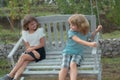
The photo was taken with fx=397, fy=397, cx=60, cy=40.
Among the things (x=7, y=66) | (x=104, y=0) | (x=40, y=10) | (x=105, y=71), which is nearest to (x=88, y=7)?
(x=104, y=0)

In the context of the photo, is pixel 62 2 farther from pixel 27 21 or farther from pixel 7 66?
pixel 27 21

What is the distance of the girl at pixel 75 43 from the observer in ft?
14.4

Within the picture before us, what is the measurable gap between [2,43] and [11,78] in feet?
10.3

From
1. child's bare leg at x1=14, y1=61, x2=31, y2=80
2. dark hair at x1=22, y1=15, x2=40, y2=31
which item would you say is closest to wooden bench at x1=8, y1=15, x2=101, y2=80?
child's bare leg at x1=14, y1=61, x2=31, y2=80

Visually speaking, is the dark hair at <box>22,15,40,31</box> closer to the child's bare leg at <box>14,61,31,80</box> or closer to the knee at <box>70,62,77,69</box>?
the child's bare leg at <box>14,61,31,80</box>

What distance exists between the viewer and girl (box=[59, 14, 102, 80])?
172 inches

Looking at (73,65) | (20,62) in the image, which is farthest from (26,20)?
(73,65)

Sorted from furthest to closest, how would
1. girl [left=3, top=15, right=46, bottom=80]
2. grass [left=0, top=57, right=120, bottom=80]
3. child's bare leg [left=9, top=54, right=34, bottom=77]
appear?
1. grass [left=0, top=57, right=120, bottom=80]
2. girl [left=3, top=15, right=46, bottom=80]
3. child's bare leg [left=9, top=54, right=34, bottom=77]

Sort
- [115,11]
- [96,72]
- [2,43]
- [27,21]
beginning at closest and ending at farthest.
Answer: [96,72] → [27,21] → [115,11] → [2,43]

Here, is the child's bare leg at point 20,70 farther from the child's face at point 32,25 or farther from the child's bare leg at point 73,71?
the child's bare leg at point 73,71

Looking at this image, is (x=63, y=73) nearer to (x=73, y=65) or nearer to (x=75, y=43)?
(x=73, y=65)

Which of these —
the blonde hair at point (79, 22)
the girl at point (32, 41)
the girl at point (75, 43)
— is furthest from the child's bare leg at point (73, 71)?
the girl at point (32, 41)

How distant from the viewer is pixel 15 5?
730 cm

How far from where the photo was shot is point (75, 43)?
4.57 m
